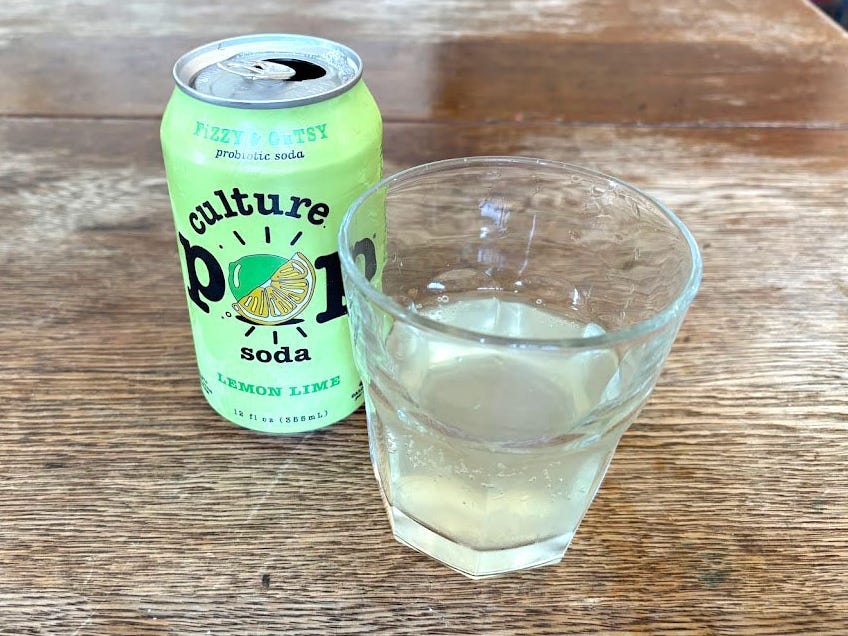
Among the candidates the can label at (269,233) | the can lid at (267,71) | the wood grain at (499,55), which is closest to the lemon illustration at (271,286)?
the can label at (269,233)

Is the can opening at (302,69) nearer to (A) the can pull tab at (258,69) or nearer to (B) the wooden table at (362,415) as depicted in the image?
(A) the can pull tab at (258,69)

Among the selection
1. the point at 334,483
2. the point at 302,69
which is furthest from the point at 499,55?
the point at 334,483

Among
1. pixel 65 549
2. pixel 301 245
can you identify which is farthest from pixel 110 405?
pixel 301 245

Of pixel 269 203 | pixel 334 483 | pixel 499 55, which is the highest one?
pixel 269 203

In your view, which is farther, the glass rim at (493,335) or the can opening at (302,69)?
the can opening at (302,69)

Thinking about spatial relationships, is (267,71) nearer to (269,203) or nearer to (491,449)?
(269,203)

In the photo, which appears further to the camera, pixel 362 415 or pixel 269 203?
pixel 362 415

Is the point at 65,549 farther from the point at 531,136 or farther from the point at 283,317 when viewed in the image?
the point at 531,136
